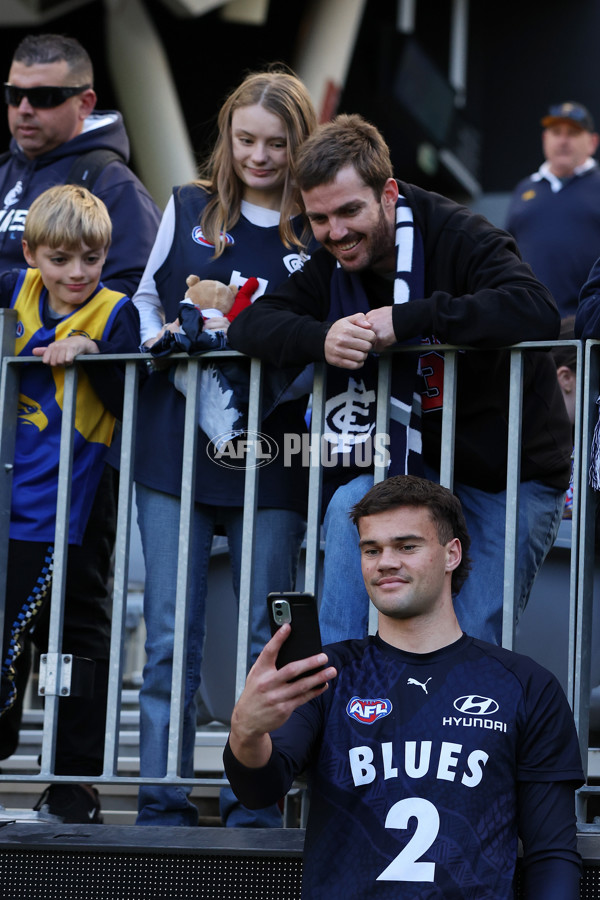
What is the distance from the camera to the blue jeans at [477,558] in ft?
11.2

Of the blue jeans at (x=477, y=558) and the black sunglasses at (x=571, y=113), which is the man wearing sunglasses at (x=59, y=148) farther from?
the black sunglasses at (x=571, y=113)

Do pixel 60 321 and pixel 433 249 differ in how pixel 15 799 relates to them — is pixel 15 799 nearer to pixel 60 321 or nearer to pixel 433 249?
pixel 60 321

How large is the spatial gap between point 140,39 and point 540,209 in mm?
6637

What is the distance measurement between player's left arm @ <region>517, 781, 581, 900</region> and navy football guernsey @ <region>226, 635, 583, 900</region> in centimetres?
2

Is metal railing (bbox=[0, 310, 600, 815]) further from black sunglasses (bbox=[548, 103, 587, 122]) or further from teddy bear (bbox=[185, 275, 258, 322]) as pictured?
black sunglasses (bbox=[548, 103, 587, 122])

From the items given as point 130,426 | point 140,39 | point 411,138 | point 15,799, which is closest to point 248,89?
point 130,426

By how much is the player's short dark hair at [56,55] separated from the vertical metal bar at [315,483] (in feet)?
5.54

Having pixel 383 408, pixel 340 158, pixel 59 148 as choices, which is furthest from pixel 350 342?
pixel 59 148

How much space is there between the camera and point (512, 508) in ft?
10.9

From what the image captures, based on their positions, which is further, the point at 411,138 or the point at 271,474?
the point at 411,138

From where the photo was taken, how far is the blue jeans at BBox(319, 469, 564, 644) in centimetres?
343

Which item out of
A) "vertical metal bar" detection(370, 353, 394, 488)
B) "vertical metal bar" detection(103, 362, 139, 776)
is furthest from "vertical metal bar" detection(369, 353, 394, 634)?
"vertical metal bar" detection(103, 362, 139, 776)

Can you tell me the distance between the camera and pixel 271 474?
370cm

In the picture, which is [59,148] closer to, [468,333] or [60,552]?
[60,552]
